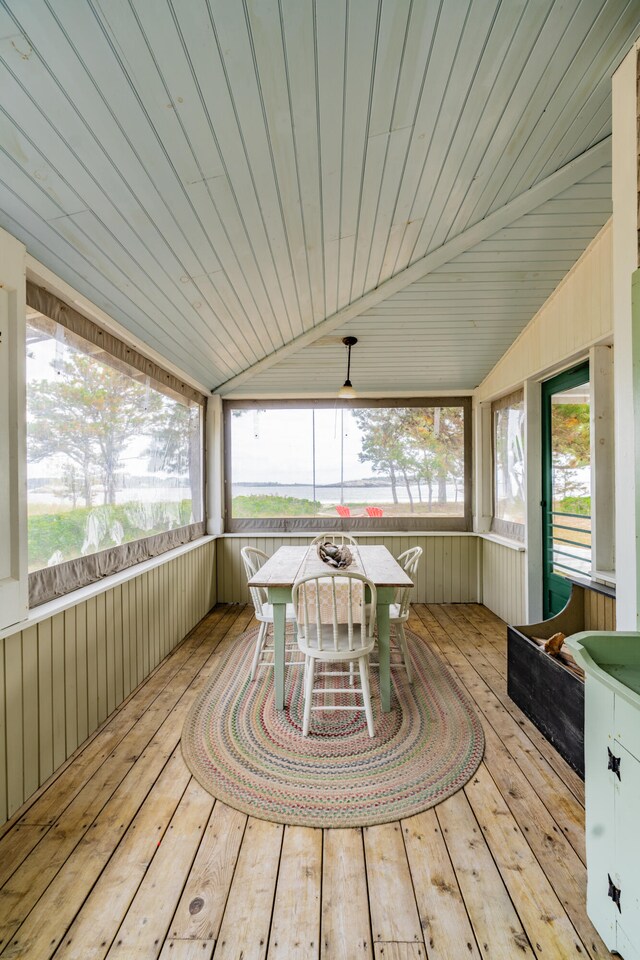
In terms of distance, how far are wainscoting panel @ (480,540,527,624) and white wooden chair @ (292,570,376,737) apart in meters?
1.91

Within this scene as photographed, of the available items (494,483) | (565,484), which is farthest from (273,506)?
(565,484)

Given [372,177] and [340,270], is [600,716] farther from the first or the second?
[340,270]

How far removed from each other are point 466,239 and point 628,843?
2998 millimetres

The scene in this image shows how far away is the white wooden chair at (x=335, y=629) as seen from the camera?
2.32 metres

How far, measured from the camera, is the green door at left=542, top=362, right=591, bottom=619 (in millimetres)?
3039

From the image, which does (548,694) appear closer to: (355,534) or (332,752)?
(332,752)

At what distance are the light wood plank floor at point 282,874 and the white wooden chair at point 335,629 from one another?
0.66m

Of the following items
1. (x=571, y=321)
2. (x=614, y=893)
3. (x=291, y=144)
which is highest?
(x=291, y=144)

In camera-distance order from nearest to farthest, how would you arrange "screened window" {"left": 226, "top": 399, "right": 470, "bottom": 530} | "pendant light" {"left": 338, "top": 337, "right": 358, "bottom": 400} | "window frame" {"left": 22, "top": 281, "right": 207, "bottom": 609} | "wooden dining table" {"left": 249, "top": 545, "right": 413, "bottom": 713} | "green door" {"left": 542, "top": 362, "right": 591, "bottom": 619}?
"window frame" {"left": 22, "top": 281, "right": 207, "bottom": 609} < "wooden dining table" {"left": 249, "top": 545, "right": 413, "bottom": 713} < "green door" {"left": 542, "top": 362, "right": 591, "bottom": 619} < "pendant light" {"left": 338, "top": 337, "right": 358, "bottom": 400} < "screened window" {"left": 226, "top": 399, "right": 470, "bottom": 530}

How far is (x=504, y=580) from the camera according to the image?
165 inches

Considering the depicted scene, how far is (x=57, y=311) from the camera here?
2.20 meters

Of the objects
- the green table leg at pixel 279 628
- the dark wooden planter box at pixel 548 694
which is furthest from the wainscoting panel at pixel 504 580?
the green table leg at pixel 279 628

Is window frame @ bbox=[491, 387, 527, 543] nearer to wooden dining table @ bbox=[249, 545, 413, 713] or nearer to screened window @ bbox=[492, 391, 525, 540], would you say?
screened window @ bbox=[492, 391, 525, 540]

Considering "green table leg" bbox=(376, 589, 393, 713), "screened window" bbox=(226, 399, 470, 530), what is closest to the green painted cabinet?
"green table leg" bbox=(376, 589, 393, 713)
